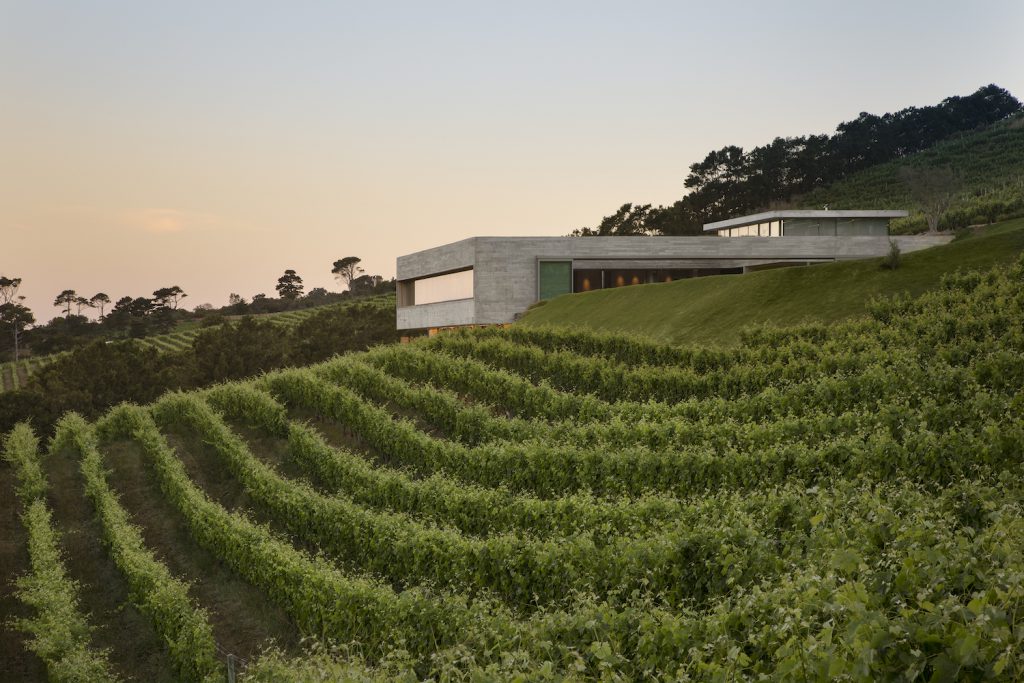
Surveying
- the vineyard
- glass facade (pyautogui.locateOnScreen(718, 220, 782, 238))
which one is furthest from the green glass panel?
the vineyard

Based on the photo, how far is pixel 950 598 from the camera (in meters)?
5.39

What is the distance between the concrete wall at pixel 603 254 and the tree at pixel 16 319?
7444 cm

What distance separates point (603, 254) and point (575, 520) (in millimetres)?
30170

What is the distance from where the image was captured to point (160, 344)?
9019 centimetres

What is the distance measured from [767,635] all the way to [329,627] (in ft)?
32.0

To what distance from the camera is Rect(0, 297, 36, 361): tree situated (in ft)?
301

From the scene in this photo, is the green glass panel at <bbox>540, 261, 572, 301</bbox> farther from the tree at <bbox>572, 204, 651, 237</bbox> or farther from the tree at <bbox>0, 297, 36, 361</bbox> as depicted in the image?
the tree at <bbox>0, 297, 36, 361</bbox>

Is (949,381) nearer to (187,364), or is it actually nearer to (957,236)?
(957,236)

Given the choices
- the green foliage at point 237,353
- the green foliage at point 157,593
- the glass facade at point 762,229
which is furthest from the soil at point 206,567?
the glass facade at point 762,229

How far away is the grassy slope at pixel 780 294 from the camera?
23359 mm

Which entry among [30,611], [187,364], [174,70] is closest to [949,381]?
[30,611]

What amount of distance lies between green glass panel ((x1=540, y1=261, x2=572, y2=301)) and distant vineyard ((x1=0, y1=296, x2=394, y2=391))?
3770cm

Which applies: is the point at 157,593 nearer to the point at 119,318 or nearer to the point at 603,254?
the point at 603,254

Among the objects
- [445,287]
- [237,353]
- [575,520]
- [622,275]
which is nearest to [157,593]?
[575,520]
